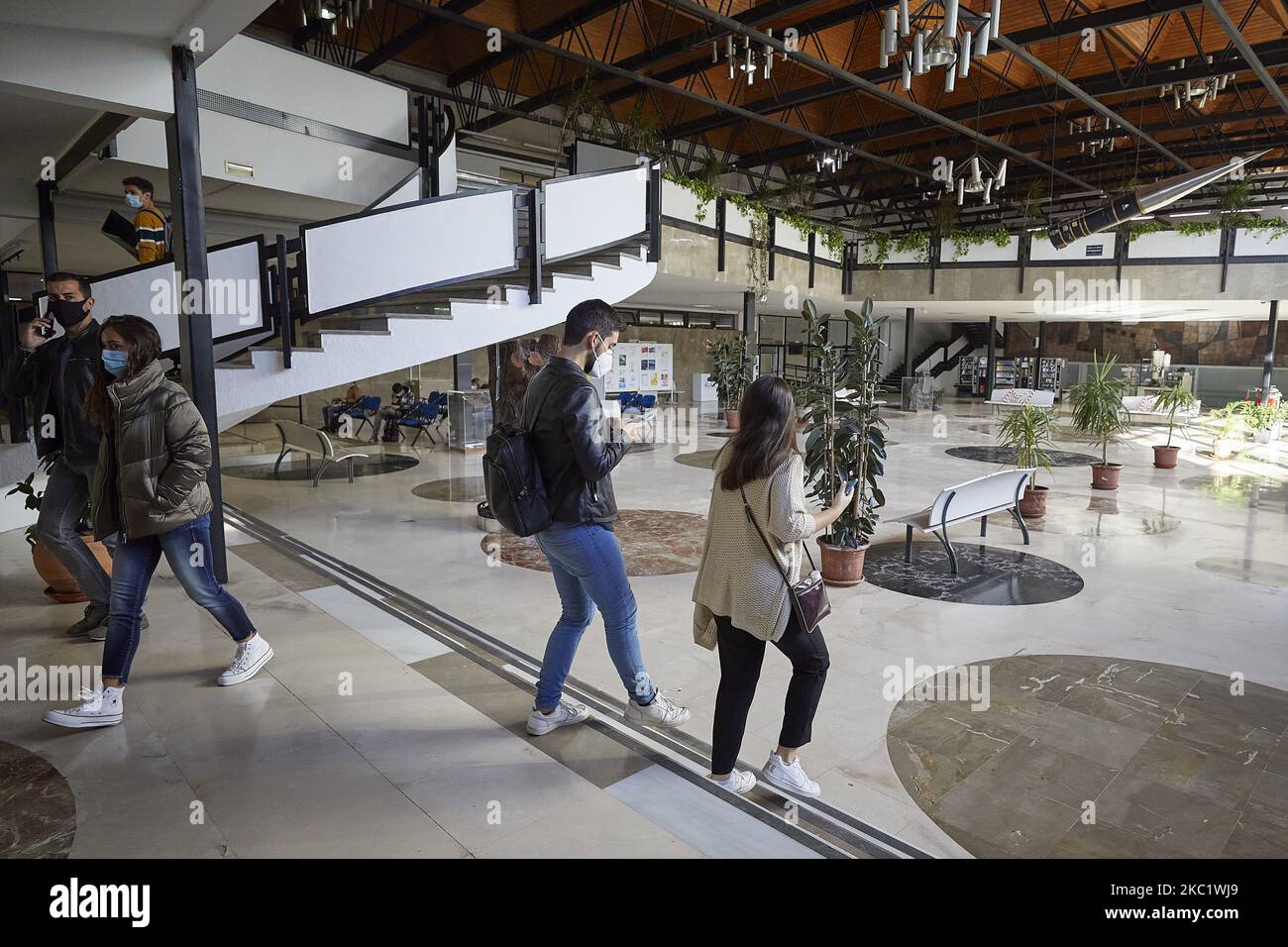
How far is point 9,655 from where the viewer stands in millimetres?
3641

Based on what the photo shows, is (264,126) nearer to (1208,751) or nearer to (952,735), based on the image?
(952,735)

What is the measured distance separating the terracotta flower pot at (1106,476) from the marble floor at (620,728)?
309 centimetres

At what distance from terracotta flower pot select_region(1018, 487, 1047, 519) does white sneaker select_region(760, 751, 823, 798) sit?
570 centimetres

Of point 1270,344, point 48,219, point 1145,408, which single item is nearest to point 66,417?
point 48,219

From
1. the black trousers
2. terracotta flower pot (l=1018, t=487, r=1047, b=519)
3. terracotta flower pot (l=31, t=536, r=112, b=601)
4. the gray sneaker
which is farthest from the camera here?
terracotta flower pot (l=1018, t=487, r=1047, b=519)

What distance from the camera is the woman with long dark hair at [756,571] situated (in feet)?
7.77

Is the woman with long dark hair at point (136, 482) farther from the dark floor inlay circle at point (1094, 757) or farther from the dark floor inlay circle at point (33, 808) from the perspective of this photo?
the dark floor inlay circle at point (1094, 757)

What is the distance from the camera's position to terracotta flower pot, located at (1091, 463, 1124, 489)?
899 cm

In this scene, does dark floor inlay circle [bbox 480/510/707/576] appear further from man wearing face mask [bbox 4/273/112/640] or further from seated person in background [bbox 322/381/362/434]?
seated person in background [bbox 322/381/362/434]

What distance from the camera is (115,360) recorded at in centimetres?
292

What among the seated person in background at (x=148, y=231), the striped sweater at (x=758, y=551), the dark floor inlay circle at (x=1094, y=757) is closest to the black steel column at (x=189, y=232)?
the seated person in background at (x=148, y=231)

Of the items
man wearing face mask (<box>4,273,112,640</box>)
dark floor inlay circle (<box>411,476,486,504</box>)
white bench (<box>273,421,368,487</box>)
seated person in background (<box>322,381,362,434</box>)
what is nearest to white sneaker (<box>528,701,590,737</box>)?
man wearing face mask (<box>4,273,112,640</box>)
